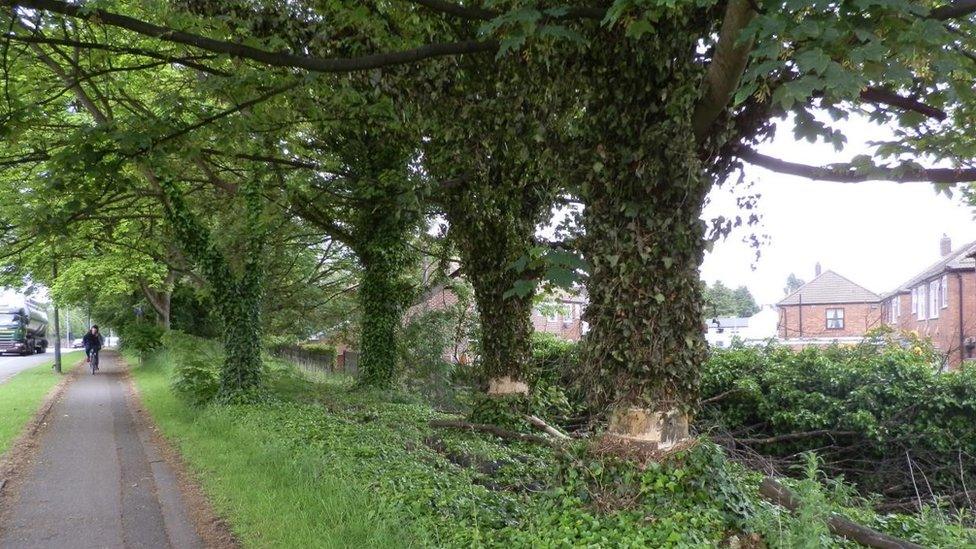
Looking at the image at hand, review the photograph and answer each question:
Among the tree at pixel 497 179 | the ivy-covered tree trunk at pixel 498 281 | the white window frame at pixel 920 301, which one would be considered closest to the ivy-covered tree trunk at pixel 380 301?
the tree at pixel 497 179

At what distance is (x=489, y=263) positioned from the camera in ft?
32.0

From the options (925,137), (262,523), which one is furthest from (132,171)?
(925,137)

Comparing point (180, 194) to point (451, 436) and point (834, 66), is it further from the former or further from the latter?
point (834, 66)

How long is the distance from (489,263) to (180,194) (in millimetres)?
6876

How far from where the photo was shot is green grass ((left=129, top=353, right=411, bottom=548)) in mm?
5184

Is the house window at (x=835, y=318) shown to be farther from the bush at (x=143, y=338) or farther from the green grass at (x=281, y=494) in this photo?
the green grass at (x=281, y=494)

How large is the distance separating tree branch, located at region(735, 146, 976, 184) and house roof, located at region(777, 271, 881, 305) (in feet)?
136

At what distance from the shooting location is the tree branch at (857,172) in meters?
5.57

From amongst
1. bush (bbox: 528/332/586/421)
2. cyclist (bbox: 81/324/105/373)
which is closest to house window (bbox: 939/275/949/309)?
bush (bbox: 528/332/586/421)

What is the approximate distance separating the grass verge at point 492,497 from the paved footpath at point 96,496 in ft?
1.65

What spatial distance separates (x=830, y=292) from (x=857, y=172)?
44.7m

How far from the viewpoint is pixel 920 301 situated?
1268 inches

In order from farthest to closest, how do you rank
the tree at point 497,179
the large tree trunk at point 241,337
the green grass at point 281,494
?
1. the large tree trunk at point 241,337
2. the tree at point 497,179
3. the green grass at point 281,494

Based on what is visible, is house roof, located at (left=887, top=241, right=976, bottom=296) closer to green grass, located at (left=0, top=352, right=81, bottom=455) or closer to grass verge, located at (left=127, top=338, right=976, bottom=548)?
grass verge, located at (left=127, top=338, right=976, bottom=548)
